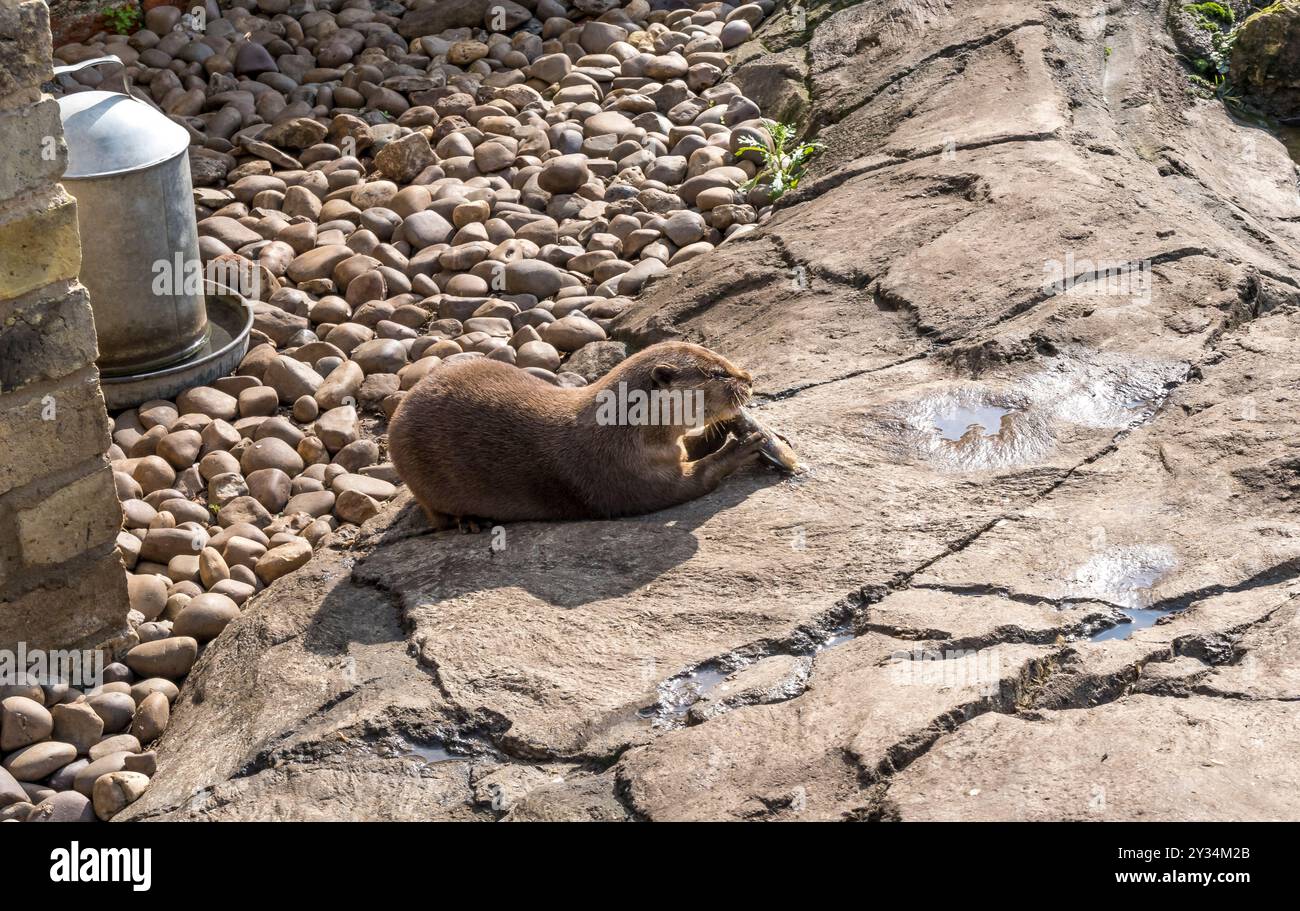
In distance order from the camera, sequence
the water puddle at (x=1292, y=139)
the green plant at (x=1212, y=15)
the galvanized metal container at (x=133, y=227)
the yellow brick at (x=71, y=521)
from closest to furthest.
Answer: the yellow brick at (x=71, y=521) → the galvanized metal container at (x=133, y=227) → the water puddle at (x=1292, y=139) → the green plant at (x=1212, y=15)

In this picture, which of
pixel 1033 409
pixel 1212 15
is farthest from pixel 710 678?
pixel 1212 15

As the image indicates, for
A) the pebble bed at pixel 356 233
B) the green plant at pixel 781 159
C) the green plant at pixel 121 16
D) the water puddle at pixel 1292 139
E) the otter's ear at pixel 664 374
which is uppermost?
the water puddle at pixel 1292 139

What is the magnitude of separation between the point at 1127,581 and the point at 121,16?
8288mm

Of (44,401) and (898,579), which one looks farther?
Result: (44,401)

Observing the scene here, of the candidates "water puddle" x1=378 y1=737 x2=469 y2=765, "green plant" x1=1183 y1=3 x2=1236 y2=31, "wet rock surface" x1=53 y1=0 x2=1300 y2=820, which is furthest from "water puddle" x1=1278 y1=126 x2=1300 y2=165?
"water puddle" x1=378 y1=737 x2=469 y2=765

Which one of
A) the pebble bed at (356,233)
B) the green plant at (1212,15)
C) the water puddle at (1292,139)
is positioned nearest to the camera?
the pebble bed at (356,233)

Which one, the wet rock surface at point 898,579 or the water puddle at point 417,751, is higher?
the wet rock surface at point 898,579

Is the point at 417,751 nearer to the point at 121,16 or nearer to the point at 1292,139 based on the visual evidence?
the point at 1292,139

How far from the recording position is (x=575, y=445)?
521 cm

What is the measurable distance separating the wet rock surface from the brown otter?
0.14m

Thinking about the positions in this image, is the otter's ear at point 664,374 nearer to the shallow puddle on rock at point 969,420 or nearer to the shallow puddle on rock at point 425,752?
the shallow puddle on rock at point 969,420

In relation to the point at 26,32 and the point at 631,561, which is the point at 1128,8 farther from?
the point at 26,32

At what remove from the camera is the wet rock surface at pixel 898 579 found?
356cm

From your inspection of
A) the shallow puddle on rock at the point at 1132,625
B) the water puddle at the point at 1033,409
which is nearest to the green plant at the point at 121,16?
the water puddle at the point at 1033,409
